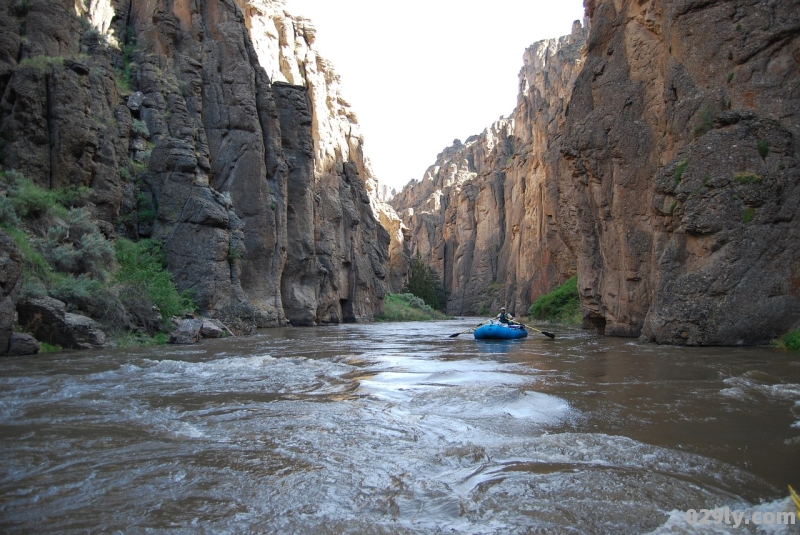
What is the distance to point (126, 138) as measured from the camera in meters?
23.0

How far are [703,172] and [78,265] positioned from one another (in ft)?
55.8

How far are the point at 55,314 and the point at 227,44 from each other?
22425mm

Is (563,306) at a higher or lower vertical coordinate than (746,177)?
lower

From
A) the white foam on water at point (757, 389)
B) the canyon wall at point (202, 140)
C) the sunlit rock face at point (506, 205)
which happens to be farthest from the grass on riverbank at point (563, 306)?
the white foam on water at point (757, 389)

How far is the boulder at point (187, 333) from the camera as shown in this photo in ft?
52.6

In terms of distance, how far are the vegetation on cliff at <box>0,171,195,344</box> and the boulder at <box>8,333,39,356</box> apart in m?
1.33

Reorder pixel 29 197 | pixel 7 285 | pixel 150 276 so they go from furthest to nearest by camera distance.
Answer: pixel 150 276 < pixel 29 197 < pixel 7 285

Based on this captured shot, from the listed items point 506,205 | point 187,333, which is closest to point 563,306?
point 187,333

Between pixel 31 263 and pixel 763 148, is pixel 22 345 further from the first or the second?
pixel 763 148

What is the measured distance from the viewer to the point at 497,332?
1942 cm

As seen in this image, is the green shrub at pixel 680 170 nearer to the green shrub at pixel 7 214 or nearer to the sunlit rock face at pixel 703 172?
the sunlit rock face at pixel 703 172

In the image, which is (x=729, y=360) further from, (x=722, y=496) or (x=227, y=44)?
(x=227, y=44)

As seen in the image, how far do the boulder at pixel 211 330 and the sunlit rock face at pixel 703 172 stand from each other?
13.5 m

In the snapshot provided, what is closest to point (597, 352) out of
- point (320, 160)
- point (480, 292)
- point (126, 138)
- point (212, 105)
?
point (126, 138)
